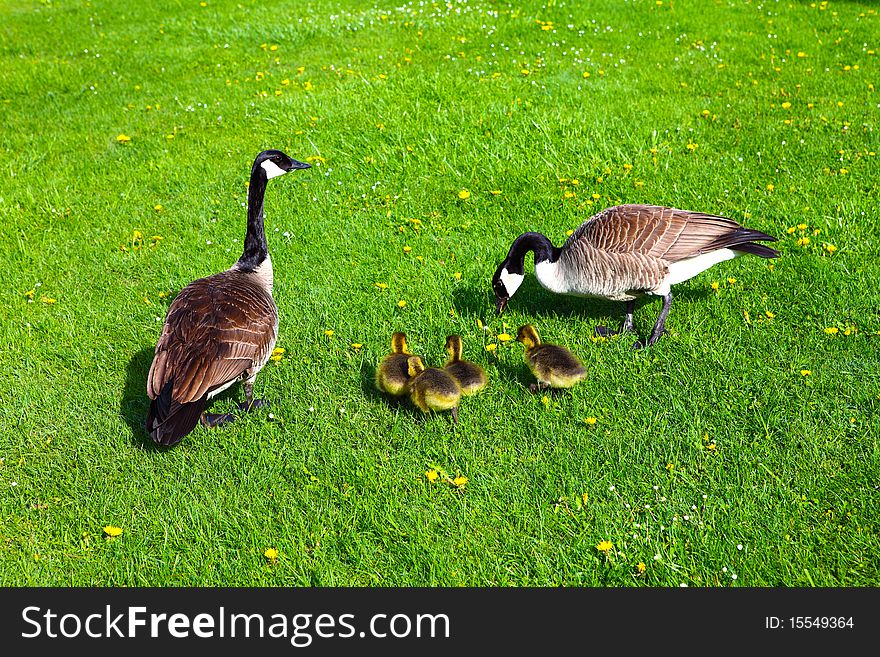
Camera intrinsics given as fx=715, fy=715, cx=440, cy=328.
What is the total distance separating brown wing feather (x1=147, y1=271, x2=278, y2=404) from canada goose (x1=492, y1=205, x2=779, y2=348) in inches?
82.8

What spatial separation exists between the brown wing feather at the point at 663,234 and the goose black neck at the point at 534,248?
26 cm

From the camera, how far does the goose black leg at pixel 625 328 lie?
6.29m

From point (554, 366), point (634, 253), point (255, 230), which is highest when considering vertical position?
point (255, 230)

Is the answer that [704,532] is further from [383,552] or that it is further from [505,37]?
[505,37]

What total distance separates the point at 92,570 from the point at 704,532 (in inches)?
150

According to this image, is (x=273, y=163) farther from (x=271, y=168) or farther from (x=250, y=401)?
(x=250, y=401)

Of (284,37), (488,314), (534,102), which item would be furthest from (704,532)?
(284,37)

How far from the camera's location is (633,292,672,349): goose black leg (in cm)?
606

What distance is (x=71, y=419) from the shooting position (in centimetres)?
559

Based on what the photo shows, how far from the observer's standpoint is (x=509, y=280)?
20.4 ft

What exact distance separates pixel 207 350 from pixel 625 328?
3.56m

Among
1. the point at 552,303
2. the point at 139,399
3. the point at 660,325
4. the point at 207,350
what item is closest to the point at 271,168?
the point at 207,350

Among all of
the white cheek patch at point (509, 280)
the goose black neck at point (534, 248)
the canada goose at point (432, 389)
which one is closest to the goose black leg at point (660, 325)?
the goose black neck at point (534, 248)

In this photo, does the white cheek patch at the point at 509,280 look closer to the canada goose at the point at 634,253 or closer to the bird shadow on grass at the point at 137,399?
the canada goose at the point at 634,253
